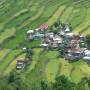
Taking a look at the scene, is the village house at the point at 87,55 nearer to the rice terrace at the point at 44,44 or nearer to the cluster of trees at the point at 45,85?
the rice terrace at the point at 44,44

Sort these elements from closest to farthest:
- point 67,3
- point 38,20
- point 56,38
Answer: point 56,38 → point 38,20 → point 67,3

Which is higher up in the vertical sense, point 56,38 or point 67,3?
point 67,3

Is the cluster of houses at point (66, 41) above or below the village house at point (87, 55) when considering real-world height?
above

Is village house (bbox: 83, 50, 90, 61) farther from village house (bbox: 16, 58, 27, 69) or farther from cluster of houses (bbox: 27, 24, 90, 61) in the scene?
village house (bbox: 16, 58, 27, 69)

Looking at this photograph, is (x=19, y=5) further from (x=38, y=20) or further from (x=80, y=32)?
(x=80, y=32)

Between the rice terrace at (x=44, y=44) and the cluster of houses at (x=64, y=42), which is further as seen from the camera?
the cluster of houses at (x=64, y=42)

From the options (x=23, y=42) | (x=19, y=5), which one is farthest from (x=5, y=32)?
(x=19, y=5)

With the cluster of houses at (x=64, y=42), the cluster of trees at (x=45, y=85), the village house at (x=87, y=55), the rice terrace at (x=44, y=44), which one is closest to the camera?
the cluster of trees at (x=45, y=85)

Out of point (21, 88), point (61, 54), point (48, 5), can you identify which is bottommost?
point (21, 88)

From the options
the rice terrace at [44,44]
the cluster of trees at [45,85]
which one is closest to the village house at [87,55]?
the rice terrace at [44,44]

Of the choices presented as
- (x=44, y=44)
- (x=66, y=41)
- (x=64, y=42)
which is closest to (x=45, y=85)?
(x=44, y=44)
